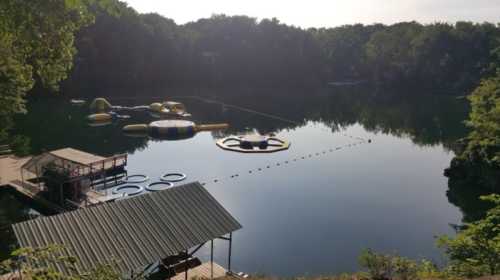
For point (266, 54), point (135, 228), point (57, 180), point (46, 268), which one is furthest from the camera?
point (266, 54)

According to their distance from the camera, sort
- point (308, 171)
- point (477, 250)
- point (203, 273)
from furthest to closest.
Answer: point (308, 171)
point (203, 273)
point (477, 250)

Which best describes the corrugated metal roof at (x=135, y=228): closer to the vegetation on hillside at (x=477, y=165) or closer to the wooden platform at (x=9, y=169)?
the vegetation on hillside at (x=477, y=165)

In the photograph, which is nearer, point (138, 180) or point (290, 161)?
point (138, 180)

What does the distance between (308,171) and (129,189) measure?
12176 mm

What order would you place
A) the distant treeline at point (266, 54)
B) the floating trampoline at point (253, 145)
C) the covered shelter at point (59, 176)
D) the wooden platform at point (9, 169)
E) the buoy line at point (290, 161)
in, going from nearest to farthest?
the covered shelter at point (59, 176) → the wooden platform at point (9, 169) → the buoy line at point (290, 161) → the floating trampoline at point (253, 145) → the distant treeline at point (266, 54)

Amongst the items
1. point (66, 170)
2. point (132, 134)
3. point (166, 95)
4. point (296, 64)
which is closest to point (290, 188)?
point (66, 170)

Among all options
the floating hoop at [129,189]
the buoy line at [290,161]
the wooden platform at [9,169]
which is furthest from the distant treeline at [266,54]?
the floating hoop at [129,189]

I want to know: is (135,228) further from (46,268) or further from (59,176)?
(59,176)

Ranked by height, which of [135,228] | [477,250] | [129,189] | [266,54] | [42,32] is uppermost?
[42,32]

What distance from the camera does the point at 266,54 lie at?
89688mm

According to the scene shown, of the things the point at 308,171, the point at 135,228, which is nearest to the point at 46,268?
the point at 135,228

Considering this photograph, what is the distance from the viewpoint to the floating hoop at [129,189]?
2525 cm

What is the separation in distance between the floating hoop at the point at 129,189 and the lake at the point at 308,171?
2827 mm

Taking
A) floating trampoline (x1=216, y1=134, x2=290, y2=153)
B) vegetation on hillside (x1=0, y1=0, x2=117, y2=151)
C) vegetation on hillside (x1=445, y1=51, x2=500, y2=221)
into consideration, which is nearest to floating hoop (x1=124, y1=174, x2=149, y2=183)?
floating trampoline (x1=216, y1=134, x2=290, y2=153)
